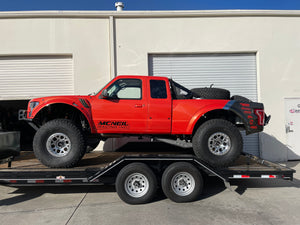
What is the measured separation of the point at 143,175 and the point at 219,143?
1691mm

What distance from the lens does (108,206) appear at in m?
3.95

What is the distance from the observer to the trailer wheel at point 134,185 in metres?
3.97

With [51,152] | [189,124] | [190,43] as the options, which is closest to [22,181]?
[51,152]

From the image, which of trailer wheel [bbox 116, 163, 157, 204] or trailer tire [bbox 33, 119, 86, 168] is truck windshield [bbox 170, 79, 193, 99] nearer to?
trailer wheel [bbox 116, 163, 157, 204]

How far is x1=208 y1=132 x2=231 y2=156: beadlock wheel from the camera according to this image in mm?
4348

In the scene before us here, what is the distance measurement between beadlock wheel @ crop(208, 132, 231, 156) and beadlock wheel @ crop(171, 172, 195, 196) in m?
0.76

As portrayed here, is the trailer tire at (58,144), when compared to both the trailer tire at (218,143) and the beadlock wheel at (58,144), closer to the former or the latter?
the beadlock wheel at (58,144)

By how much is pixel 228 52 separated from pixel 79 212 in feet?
23.8

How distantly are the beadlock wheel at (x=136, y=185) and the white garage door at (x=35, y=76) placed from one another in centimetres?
493

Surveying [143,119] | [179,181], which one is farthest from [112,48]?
[179,181]

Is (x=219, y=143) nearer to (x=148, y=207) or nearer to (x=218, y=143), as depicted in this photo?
(x=218, y=143)

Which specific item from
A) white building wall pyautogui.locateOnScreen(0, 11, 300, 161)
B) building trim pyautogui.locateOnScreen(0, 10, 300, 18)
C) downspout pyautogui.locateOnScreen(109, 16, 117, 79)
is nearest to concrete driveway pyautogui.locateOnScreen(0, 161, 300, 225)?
white building wall pyautogui.locateOnScreen(0, 11, 300, 161)

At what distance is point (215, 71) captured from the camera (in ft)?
26.5

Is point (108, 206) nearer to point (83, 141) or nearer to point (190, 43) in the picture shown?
point (83, 141)
